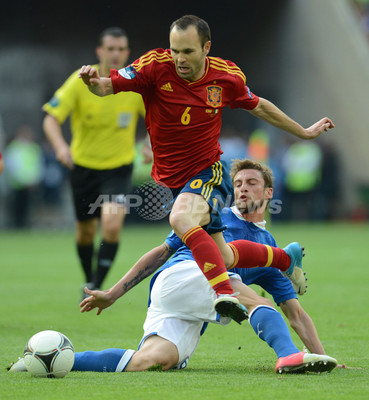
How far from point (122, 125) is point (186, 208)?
12.5 ft

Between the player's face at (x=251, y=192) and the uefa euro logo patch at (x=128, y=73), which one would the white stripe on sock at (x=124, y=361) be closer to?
the player's face at (x=251, y=192)

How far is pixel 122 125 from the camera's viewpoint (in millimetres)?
9148

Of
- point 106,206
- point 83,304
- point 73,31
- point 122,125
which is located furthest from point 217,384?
point 73,31

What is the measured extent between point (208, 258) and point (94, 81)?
53.5 inches

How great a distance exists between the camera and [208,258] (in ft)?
17.1

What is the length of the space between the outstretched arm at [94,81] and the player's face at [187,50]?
487 mm

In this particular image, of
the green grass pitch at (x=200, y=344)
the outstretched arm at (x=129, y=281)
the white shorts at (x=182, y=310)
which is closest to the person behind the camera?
the green grass pitch at (x=200, y=344)

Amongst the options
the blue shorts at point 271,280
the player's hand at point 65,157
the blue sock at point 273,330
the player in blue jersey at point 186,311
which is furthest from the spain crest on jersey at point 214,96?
the player's hand at point 65,157

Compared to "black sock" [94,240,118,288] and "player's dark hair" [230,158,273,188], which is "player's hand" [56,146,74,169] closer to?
"black sock" [94,240,118,288]

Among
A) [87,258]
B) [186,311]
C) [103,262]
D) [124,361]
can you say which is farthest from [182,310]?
[87,258]

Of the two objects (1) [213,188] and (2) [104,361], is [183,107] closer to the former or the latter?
(1) [213,188]

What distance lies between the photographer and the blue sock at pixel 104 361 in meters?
5.14

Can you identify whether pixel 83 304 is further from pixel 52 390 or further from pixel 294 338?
pixel 294 338

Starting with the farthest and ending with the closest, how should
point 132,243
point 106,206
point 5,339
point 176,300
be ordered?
point 132,243 < point 106,206 < point 5,339 < point 176,300
